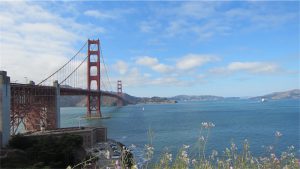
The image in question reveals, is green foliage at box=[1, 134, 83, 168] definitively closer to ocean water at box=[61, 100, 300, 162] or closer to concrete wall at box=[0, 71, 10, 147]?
concrete wall at box=[0, 71, 10, 147]

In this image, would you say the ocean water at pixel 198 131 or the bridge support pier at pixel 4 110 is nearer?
the bridge support pier at pixel 4 110

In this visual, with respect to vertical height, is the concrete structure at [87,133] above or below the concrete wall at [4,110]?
below

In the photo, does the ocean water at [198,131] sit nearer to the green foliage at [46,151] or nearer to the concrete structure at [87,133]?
the concrete structure at [87,133]

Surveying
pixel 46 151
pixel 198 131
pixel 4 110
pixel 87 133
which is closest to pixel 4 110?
pixel 4 110

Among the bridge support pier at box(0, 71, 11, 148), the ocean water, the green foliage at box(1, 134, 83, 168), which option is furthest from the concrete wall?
the ocean water

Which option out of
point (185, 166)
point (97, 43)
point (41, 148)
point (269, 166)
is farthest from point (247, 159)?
point (97, 43)

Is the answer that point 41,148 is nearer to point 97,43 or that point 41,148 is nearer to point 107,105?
point 97,43

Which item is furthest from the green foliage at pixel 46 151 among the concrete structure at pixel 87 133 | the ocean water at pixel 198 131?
the concrete structure at pixel 87 133
